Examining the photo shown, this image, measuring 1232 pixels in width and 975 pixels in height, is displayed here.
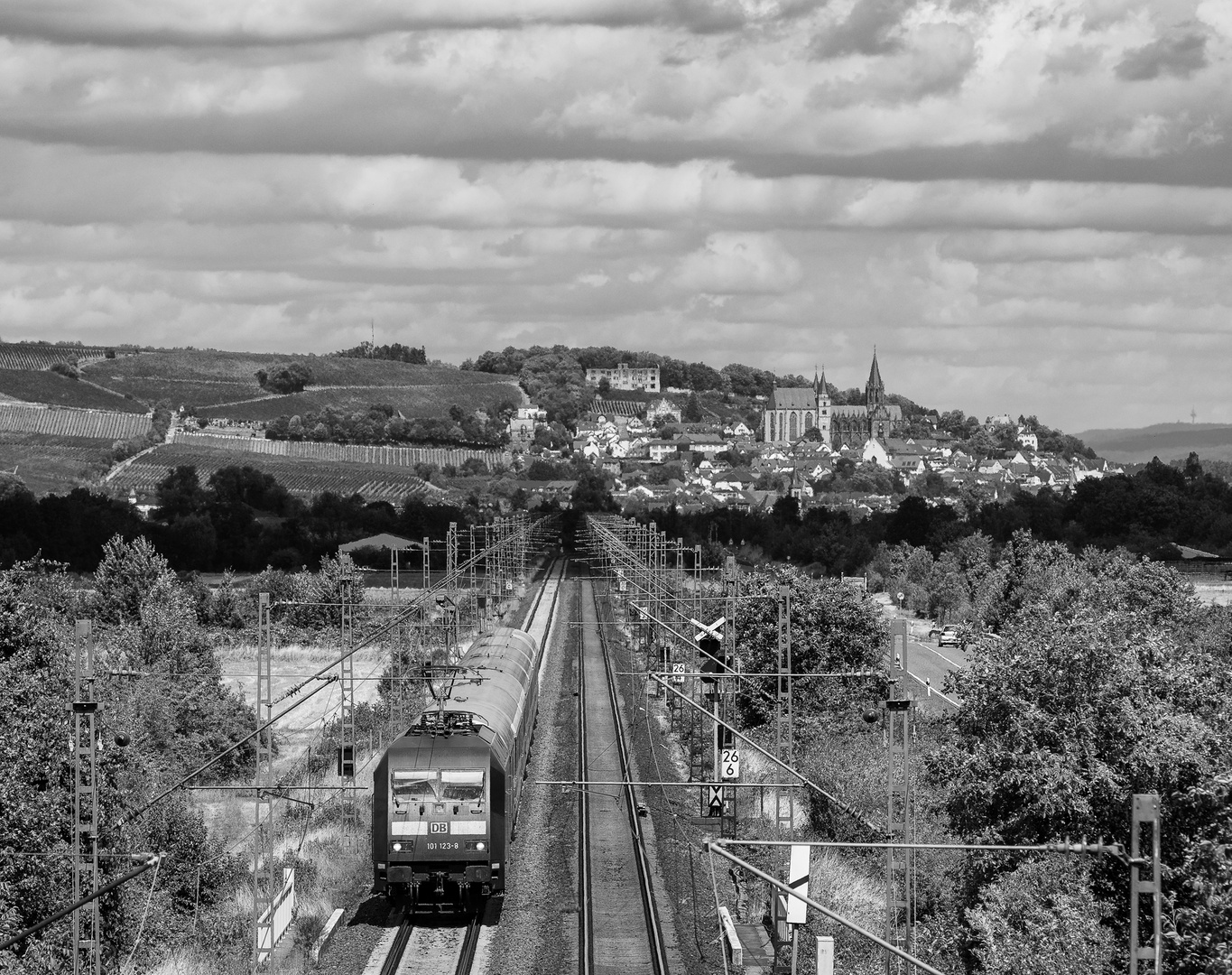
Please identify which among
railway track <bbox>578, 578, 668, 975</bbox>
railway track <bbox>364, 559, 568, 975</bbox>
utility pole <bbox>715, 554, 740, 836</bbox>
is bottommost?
railway track <bbox>578, 578, 668, 975</bbox>

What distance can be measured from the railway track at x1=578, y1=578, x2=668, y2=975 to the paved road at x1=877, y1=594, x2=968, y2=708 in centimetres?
1329

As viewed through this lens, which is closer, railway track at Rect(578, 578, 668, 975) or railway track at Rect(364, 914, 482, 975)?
railway track at Rect(364, 914, 482, 975)

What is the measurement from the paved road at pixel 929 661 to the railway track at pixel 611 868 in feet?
43.6

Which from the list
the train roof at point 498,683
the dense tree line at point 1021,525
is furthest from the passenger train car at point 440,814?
the dense tree line at point 1021,525

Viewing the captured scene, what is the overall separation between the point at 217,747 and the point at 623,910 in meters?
20.2

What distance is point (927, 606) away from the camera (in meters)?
103

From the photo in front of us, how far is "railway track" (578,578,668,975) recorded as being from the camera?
28547 millimetres

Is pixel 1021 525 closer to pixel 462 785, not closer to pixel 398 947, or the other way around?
pixel 462 785

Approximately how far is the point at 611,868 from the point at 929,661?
4679 cm

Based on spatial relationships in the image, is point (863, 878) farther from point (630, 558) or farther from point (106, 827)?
point (630, 558)

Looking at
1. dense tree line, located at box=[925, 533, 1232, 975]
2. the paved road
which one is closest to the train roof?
dense tree line, located at box=[925, 533, 1232, 975]

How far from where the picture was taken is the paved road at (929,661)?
65188 millimetres

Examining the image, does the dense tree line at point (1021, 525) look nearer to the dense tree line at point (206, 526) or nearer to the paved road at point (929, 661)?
the dense tree line at point (206, 526)

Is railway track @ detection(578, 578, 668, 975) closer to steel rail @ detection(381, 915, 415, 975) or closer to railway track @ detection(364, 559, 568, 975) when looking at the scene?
railway track @ detection(364, 559, 568, 975)
